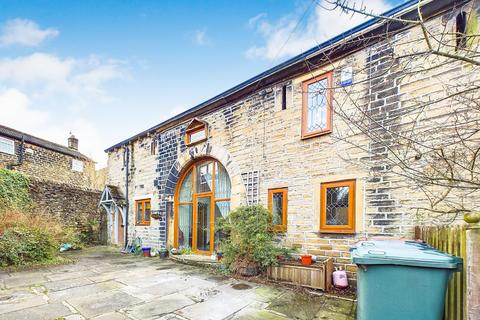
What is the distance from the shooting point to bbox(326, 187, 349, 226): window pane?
202 inches

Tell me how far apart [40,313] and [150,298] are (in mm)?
1583

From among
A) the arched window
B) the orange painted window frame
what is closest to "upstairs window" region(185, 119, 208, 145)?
the orange painted window frame

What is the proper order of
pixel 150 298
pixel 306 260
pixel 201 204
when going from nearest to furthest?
pixel 150 298, pixel 306 260, pixel 201 204

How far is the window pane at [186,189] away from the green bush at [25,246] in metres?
4.31

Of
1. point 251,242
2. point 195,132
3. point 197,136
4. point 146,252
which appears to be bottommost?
point 146,252

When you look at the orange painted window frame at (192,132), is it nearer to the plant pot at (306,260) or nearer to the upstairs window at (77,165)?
the plant pot at (306,260)

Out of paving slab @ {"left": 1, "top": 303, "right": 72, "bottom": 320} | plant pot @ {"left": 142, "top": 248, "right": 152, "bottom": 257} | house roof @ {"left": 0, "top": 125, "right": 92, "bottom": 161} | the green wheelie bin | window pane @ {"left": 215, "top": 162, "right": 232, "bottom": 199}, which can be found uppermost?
house roof @ {"left": 0, "top": 125, "right": 92, "bottom": 161}

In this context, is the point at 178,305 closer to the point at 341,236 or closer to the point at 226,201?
the point at 341,236

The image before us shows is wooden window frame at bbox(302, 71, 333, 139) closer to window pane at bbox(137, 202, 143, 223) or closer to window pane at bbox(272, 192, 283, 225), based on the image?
window pane at bbox(272, 192, 283, 225)

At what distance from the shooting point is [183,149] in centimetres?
902

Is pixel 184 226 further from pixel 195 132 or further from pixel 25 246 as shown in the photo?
pixel 25 246

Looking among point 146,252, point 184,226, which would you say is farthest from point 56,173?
point 184,226

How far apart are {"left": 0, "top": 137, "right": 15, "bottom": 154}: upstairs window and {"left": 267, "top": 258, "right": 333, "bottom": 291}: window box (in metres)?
18.3

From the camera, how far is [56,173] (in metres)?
17.8
